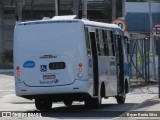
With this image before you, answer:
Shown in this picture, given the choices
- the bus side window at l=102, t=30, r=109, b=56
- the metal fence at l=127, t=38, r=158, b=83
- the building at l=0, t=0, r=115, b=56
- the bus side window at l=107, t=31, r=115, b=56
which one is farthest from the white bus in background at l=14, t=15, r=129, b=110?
the building at l=0, t=0, r=115, b=56

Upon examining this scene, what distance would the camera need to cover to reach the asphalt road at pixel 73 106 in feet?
58.4

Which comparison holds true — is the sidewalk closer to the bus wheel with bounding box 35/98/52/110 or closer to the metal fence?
the bus wheel with bounding box 35/98/52/110

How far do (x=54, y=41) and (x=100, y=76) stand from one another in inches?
88.7

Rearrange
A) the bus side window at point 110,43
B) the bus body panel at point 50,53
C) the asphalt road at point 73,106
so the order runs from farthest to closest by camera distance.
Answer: the bus side window at point 110,43
the bus body panel at point 50,53
the asphalt road at point 73,106

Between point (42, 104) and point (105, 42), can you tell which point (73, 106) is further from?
point (105, 42)

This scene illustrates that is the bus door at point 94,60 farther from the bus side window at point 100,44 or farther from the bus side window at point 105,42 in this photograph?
the bus side window at point 105,42

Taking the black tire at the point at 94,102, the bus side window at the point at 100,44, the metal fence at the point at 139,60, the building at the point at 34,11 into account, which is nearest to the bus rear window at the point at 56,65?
the black tire at the point at 94,102

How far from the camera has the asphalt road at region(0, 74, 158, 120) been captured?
58.4ft

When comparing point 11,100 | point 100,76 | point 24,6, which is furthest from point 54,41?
point 24,6

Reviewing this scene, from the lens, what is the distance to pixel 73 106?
866 inches

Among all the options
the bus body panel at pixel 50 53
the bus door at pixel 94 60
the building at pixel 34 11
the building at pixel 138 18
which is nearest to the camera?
the bus body panel at pixel 50 53

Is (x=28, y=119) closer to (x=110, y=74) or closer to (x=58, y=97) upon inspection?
(x=58, y=97)

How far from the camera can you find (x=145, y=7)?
165 ft

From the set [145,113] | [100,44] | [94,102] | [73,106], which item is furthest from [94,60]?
[145,113]
